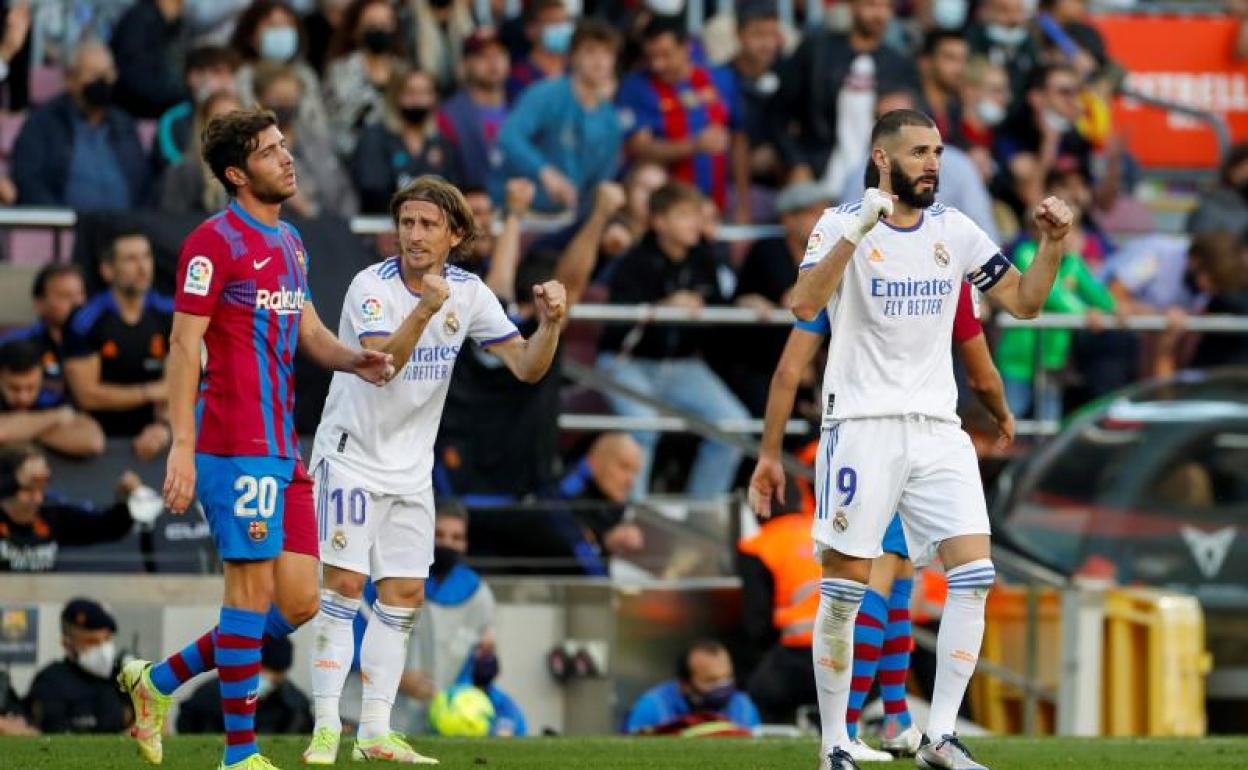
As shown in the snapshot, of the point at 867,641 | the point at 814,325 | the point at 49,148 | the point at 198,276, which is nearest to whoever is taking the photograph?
the point at 198,276

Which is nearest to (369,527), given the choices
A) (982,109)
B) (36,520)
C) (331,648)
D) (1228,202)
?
(331,648)

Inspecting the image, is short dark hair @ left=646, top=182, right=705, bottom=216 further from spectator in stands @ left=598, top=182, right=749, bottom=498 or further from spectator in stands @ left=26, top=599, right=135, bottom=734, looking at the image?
spectator in stands @ left=26, top=599, right=135, bottom=734

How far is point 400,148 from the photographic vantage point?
1642 centimetres

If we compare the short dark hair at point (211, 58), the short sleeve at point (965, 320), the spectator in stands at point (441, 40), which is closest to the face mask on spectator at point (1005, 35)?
the spectator in stands at point (441, 40)

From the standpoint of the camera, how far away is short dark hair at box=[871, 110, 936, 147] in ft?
31.3

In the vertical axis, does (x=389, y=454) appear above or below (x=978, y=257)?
below

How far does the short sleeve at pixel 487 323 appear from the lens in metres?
10.5

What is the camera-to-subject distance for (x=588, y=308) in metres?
16.0

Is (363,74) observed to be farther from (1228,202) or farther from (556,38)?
(1228,202)

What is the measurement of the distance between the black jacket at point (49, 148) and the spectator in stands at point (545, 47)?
3.02m

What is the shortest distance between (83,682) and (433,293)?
4.38 meters

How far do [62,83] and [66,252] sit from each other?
2.32m

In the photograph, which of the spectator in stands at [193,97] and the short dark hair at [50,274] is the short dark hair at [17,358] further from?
the spectator in stands at [193,97]

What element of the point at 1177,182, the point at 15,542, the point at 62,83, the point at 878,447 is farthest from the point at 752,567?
the point at 1177,182
